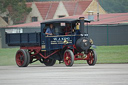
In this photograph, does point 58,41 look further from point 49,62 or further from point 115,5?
point 115,5

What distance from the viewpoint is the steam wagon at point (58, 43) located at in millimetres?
22094

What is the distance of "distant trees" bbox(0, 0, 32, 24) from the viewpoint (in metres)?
70.0

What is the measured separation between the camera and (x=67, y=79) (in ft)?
48.3

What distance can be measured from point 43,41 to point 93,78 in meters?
8.45

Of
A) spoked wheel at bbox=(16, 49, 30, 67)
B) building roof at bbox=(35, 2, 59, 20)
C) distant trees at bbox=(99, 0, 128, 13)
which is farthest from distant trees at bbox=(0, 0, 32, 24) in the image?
spoked wheel at bbox=(16, 49, 30, 67)

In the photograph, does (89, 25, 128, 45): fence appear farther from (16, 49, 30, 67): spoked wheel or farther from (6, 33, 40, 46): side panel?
(16, 49, 30, 67): spoked wheel

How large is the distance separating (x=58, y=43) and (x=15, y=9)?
162 feet

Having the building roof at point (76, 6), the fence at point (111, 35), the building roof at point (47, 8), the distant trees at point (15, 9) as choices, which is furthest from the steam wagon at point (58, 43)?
the building roof at point (47, 8)

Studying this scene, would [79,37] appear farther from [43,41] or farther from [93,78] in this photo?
[93,78]

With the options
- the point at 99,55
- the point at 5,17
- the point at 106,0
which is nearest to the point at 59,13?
the point at 5,17

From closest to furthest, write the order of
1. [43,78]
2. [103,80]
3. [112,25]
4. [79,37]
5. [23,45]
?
1. [103,80]
2. [43,78]
3. [79,37]
4. [23,45]
5. [112,25]

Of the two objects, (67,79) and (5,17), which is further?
(5,17)

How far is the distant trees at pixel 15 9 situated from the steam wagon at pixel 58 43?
152ft

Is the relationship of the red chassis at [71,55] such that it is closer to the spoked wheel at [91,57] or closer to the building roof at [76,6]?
the spoked wheel at [91,57]
